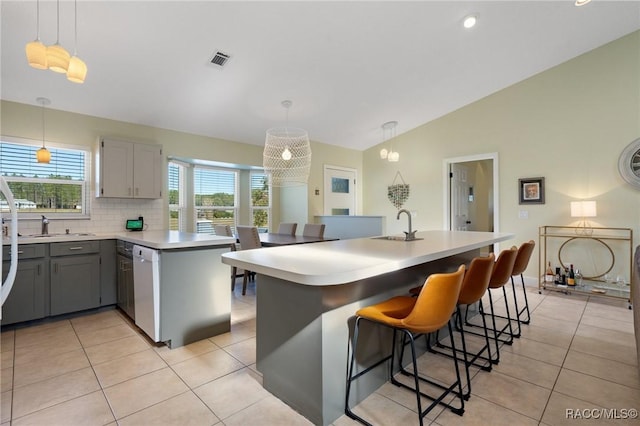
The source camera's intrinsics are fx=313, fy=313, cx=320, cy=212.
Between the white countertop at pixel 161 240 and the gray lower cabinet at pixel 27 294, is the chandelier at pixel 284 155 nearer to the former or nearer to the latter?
the white countertop at pixel 161 240

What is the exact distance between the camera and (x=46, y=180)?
3770mm

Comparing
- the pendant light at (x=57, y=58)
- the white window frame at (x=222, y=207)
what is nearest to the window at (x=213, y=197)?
the white window frame at (x=222, y=207)

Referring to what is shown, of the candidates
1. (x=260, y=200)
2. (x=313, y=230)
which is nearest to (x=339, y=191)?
(x=260, y=200)

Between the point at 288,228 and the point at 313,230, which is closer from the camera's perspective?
the point at 313,230

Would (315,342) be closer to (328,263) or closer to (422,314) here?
(328,263)

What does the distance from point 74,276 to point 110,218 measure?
1.00m

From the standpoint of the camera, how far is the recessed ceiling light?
3.31 m

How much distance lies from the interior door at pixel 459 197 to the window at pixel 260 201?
351cm

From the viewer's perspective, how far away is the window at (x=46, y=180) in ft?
11.7

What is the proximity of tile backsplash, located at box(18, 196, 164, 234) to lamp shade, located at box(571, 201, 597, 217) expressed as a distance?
5733 millimetres

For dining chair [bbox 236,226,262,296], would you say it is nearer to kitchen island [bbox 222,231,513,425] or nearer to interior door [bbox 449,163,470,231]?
A: kitchen island [bbox 222,231,513,425]

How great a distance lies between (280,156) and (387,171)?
3.29m

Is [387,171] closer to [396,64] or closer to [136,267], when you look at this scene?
[396,64]

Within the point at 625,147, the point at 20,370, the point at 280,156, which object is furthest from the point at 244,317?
the point at 625,147
